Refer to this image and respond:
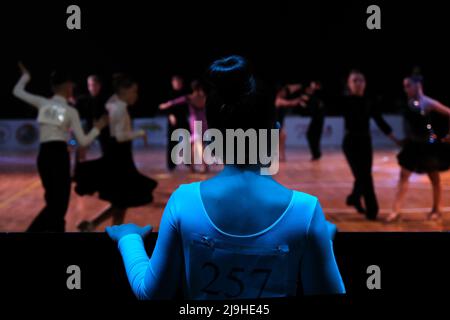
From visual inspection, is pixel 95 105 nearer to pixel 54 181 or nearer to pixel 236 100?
pixel 54 181

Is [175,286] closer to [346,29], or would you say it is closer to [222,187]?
[222,187]

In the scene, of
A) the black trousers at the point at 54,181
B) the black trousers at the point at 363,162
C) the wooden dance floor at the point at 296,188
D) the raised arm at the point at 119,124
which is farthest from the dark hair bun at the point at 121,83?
the black trousers at the point at 363,162

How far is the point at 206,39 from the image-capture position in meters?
15.1

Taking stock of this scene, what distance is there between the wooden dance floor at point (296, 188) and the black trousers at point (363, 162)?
201 mm

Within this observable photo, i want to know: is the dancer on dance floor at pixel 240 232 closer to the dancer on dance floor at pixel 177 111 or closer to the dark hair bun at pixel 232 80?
the dark hair bun at pixel 232 80

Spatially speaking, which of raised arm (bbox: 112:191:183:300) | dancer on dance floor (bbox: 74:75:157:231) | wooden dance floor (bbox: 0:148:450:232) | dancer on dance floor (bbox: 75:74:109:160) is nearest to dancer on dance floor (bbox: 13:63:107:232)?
dancer on dance floor (bbox: 74:75:157:231)

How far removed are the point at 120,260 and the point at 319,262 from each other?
0.52 metres

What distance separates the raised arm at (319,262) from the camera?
1.10m

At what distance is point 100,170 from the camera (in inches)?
189

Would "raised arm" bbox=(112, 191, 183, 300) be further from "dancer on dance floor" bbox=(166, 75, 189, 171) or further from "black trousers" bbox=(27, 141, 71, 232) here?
"dancer on dance floor" bbox=(166, 75, 189, 171)

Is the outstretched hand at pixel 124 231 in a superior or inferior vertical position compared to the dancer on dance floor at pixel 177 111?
superior

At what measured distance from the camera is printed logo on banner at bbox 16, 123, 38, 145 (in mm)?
14000

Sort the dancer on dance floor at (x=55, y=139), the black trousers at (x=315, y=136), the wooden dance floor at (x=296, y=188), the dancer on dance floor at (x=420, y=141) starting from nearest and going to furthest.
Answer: the dancer on dance floor at (x=55, y=139) → the dancer on dance floor at (x=420, y=141) → the wooden dance floor at (x=296, y=188) → the black trousers at (x=315, y=136)
